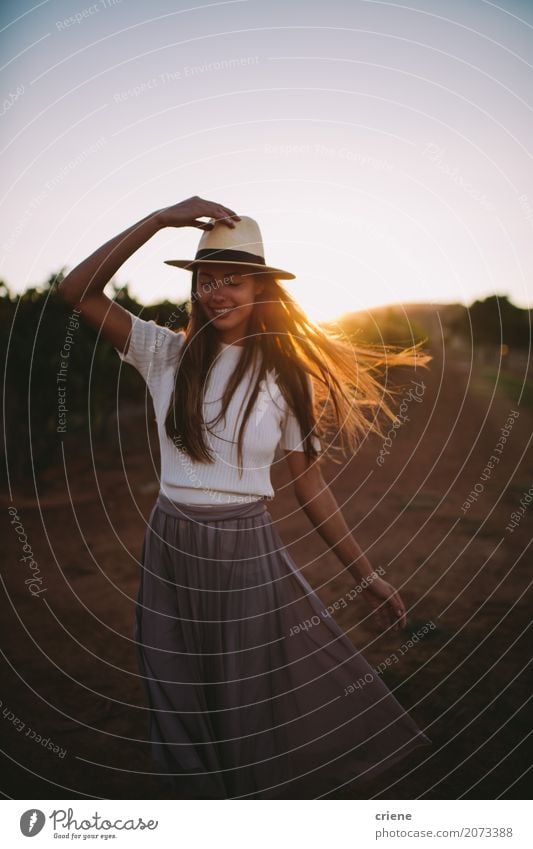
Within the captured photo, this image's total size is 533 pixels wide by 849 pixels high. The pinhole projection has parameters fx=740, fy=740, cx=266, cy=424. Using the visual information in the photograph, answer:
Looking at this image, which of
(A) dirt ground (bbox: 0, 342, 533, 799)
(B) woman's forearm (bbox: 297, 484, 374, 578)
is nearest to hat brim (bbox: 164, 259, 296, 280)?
(B) woman's forearm (bbox: 297, 484, 374, 578)

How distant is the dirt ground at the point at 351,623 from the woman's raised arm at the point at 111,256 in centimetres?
221

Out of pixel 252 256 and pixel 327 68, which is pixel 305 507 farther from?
pixel 327 68

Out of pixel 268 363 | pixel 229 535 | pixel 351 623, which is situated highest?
pixel 268 363

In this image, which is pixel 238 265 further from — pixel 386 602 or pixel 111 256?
pixel 386 602

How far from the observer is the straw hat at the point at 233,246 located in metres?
2.81

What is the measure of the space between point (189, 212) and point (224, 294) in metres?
0.33

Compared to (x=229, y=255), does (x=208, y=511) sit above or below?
below

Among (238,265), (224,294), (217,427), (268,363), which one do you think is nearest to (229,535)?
(217,427)

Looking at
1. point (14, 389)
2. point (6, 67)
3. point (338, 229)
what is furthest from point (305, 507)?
point (14, 389)

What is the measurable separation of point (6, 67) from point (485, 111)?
2.41 m

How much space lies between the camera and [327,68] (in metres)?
3.82

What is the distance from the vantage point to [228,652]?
2889 mm

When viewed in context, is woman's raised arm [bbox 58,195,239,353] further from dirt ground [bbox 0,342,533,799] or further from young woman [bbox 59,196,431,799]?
dirt ground [bbox 0,342,533,799]

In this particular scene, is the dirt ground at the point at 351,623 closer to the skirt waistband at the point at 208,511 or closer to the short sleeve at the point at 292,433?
the skirt waistband at the point at 208,511
